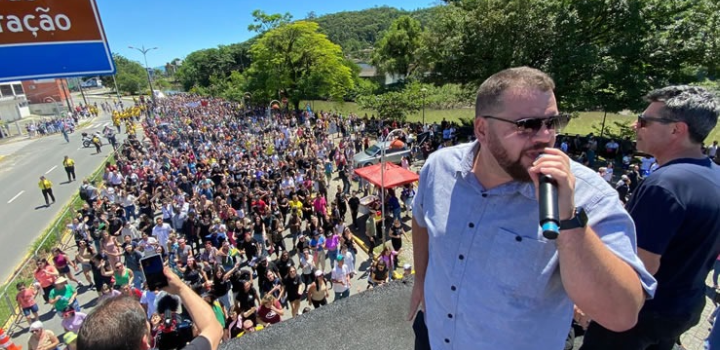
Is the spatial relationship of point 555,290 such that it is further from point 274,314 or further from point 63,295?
point 63,295

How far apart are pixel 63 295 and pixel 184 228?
3713 millimetres

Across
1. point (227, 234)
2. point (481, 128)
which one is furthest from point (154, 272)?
point (227, 234)

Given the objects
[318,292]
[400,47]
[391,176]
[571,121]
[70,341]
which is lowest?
[318,292]

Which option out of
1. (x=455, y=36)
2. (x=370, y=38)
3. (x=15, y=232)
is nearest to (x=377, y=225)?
(x=15, y=232)

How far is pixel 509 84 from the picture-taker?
1477mm

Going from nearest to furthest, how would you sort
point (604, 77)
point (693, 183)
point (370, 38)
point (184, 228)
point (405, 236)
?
point (693, 183) < point (184, 228) < point (405, 236) < point (604, 77) < point (370, 38)

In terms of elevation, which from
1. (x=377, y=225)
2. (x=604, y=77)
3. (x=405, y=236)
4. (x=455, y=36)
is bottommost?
(x=405, y=236)

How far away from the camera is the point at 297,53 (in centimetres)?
3703

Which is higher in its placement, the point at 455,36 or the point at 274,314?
the point at 455,36

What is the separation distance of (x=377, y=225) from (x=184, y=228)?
243 inches

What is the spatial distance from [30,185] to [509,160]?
2852 centimetres

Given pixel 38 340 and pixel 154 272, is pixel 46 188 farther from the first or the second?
pixel 154 272

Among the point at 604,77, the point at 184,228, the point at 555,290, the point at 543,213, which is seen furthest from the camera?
the point at 604,77

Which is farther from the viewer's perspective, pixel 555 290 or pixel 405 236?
pixel 405 236
